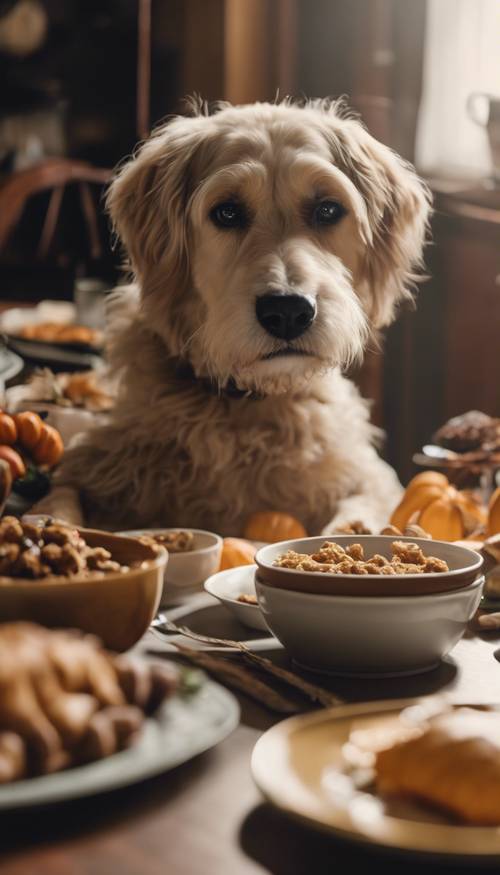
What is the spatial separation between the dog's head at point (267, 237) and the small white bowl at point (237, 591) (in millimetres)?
601

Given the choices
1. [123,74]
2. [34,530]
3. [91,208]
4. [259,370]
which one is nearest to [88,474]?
[259,370]

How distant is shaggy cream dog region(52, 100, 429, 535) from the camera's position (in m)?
1.76

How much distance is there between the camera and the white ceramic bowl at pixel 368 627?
90 cm

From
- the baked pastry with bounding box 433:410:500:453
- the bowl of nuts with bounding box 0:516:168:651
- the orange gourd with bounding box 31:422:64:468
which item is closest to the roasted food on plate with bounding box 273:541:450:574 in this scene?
the bowl of nuts with bounding box 0:516:168:651

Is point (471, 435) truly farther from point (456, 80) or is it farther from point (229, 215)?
point (456, 80)

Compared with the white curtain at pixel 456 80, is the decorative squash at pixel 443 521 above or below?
below

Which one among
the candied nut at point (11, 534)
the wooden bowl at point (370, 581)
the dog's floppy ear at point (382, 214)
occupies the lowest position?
the wooden bowl at point (370, 581)

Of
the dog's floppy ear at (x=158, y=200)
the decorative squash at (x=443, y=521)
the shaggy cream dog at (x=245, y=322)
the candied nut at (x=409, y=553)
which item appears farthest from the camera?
the dog's floppy ear at (x=158, y=200)

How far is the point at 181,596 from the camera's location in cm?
123

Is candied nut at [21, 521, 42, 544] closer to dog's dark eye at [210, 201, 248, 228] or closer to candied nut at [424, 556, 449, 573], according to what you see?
candied nut at [424, 556, 449, 573]

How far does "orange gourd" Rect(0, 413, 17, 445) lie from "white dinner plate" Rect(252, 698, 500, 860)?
81cm

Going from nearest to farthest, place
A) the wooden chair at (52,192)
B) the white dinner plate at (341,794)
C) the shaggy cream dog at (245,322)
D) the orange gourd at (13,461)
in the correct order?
the white dinner plate at (341,794) → the orange gourd at (13,461) → the shaggy cream dog at (245,322) → the wooden chair at (52,192)

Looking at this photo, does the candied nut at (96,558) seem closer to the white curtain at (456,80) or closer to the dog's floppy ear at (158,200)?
the dog's floppy ear at (158,200)

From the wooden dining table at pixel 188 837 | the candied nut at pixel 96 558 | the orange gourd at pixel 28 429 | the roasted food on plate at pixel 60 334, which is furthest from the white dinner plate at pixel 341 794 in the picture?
the roasted food on plate at pixel 60 334
